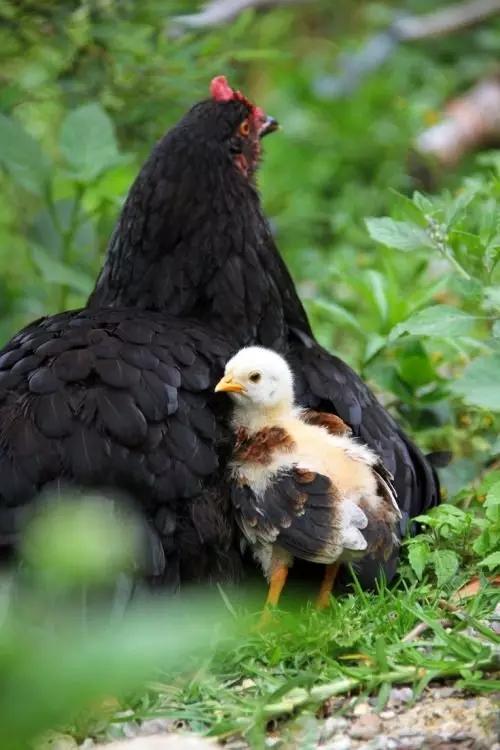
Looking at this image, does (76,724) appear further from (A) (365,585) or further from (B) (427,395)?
(B) (427,395)

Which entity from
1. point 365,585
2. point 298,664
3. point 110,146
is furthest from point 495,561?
point 110,146

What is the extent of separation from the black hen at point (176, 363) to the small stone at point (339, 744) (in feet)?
2.15

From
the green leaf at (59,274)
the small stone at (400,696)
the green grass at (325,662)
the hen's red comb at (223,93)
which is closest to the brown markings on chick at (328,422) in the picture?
the green grass at (325,662)

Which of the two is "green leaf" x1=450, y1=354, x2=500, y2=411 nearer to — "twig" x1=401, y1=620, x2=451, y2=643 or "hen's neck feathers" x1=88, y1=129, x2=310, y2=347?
"twig" x1=401, y1=620, x2=451, y2=643

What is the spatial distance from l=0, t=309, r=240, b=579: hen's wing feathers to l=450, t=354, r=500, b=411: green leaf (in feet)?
2.03

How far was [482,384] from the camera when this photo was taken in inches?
127

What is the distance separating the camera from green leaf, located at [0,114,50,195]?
4695 millimetres

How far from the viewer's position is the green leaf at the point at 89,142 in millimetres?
4727

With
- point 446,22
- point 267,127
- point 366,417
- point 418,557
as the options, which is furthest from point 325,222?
point 418,557

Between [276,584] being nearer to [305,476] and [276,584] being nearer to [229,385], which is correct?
[305,476]

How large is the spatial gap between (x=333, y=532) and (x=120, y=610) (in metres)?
0.55

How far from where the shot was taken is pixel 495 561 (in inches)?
132

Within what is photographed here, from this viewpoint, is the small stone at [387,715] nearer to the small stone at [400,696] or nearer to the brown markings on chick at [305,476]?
the small stone at [400,696]

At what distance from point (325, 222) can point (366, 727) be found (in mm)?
5065
